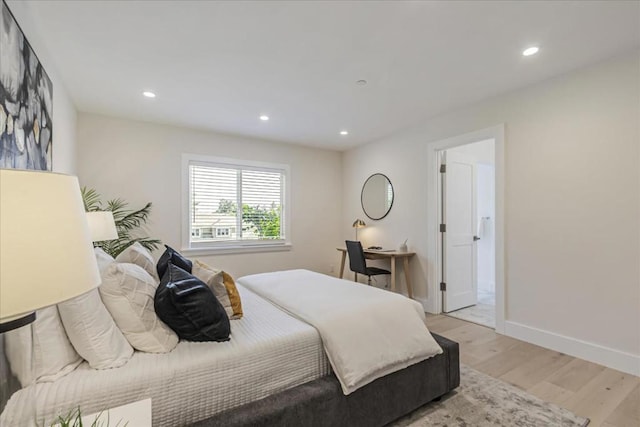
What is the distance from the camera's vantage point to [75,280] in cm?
64

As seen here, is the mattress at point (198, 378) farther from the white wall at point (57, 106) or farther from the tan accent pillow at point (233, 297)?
the white wall at point (57, 106)

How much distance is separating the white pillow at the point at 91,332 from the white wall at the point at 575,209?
335 cm

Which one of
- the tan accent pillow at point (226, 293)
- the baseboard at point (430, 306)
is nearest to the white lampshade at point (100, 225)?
the tan accent pillow at point (226, 293)

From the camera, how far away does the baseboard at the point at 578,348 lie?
2311 millimetres

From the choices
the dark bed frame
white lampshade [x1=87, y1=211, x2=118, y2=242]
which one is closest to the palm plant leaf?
white lampshade [x1=87, y1=211, x2=118, y2=242]

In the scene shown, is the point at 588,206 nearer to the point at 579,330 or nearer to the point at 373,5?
the point at 579,330

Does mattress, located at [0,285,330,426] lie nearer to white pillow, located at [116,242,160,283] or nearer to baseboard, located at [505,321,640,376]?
white pillow, located at [116,242,160,283]

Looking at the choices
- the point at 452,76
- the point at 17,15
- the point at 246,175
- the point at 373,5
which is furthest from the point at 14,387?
the point at 246,175

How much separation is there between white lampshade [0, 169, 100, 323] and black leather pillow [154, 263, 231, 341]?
0.77m

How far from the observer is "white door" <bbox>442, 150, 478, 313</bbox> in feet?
12.8

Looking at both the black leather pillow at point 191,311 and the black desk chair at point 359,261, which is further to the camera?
the black desk chair at point 359,261

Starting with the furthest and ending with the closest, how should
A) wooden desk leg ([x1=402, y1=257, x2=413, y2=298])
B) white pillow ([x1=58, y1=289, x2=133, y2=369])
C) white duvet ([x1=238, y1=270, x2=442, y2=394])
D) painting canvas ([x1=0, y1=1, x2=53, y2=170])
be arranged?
wooden desk leg ([x1=402, y1=257, x2=413, y2=298])
white duvet ([x1=238, y1=270, x2=442, y2=394])
painting canvas ([x1=0, y1=1, x2=53, y2=170])
white pillow ([x1=58, y1=289, x2=133, y2=369])

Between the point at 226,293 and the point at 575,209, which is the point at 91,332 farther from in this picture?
the point at 575,209

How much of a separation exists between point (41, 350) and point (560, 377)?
3194mm
